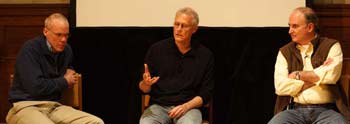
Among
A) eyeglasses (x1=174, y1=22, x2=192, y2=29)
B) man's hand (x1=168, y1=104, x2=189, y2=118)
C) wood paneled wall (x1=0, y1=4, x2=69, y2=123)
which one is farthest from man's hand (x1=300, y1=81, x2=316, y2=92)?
wood paneled wall (x1=0, y1=4, x2=69, y2=123)

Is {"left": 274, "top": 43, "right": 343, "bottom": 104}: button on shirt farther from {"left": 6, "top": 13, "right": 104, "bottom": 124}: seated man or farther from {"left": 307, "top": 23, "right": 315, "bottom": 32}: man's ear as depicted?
{"left": 6, "top": 13, "right": 104, "bottom": 124}: seated man

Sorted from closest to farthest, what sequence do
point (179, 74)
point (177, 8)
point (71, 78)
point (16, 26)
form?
point (71, 78)
point (179, 74)
point (177, 8)
point (16, 26)

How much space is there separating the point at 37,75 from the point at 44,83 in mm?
74

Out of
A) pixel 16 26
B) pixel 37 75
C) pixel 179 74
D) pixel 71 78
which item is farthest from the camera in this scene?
pixel 16 26

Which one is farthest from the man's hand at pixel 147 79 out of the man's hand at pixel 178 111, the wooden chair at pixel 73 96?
the wooden chair at pixel 73 96

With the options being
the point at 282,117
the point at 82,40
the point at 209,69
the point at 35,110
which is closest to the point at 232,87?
the point at 209,69

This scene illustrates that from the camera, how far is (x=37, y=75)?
12.0 ft

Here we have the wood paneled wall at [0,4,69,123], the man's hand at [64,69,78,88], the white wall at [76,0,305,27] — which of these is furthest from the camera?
the wood paneled wall at [0,4,69,123]

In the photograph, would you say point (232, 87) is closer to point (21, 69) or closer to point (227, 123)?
point (227, 123)

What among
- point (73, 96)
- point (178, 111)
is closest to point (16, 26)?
point (73, 96)

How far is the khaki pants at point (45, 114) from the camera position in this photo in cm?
362

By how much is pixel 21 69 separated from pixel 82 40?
95 cm

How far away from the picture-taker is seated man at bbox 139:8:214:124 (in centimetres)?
382

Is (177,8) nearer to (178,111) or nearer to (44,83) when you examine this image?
(178,111)
